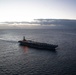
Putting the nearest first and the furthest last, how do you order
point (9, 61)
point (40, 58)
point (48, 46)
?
point (9, 61) < point (40, 58) < point (48, 46)

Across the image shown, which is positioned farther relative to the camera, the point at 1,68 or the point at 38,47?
the point at 38,47

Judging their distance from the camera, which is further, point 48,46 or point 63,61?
point 48,46

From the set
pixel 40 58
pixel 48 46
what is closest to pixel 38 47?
pixel 48 46

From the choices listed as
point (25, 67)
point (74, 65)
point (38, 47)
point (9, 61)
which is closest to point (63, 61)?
point (74, 65)

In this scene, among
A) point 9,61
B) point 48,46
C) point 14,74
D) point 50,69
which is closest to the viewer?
point 14,74

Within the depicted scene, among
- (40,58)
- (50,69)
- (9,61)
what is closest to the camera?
(50,69)

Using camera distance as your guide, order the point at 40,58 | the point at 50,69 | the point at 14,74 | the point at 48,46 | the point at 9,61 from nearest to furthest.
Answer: the point at 14,74, the point at 50,69, the point at 9,61, the point at 40,58, the point at 48,46

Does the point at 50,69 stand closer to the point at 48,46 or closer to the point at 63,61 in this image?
the point at 63,61

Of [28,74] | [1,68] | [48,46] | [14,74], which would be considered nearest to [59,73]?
[28,74]

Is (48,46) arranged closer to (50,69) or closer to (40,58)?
(40,58)
